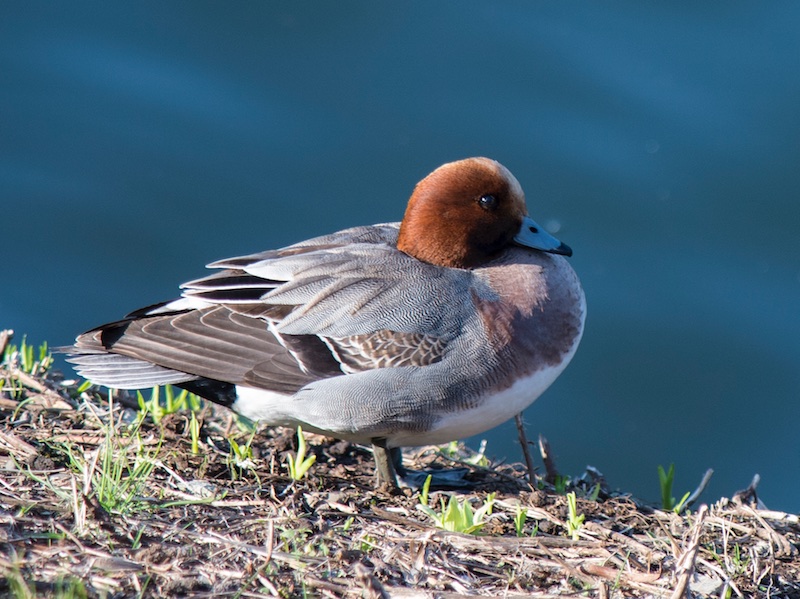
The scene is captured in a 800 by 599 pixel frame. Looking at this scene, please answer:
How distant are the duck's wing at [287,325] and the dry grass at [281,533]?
0.81ft

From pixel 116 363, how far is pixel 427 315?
1229mm

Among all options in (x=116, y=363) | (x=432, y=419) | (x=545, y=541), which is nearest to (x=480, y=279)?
(x=432, y=419)

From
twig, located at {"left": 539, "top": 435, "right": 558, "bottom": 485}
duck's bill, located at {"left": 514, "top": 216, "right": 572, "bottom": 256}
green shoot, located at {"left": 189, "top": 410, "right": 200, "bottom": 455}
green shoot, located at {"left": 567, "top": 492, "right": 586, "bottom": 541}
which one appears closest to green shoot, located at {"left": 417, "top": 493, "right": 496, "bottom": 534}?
green shoot, located at {"left": 567, "top": 492, "right": 586, "bottom": 541}

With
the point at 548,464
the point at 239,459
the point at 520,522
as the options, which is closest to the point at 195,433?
the point at 239,459

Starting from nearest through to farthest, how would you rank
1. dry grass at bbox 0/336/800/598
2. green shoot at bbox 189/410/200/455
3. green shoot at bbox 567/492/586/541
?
dry grass at bbox 0/336/800/598 → green shoot at bbox 567/492/586/541 → green shoot at bbox 189/410/200/455

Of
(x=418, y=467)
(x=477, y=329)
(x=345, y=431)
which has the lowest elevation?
Answer: (x=418, y=467)

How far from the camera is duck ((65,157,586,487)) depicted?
3.97 m

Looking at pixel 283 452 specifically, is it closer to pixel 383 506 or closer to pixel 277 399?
pixel 277 399

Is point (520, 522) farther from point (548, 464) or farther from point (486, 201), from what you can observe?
point (486, 201)

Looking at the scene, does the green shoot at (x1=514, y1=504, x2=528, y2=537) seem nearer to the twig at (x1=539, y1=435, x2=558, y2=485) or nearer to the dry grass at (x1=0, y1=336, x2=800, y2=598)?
the dry grass at (x1=0, y1=336, x2=800, y2=598)

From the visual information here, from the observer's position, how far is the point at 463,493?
409cm

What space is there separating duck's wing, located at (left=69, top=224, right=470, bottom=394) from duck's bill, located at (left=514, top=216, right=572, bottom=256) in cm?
37

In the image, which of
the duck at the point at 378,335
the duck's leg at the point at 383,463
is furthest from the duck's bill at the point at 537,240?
Result: the duck's leg at the point at 383,463

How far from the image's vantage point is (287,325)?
406cm
